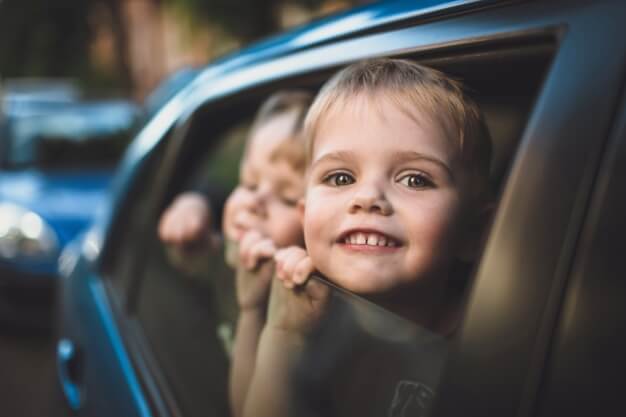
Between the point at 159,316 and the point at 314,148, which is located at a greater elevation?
the point at 314,148

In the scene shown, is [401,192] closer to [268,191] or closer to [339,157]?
[339,157]

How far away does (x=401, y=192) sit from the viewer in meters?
0.99

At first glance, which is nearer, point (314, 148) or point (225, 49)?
point (314, 148)

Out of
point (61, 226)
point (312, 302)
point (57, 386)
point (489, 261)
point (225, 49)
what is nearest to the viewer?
point (489, 261)

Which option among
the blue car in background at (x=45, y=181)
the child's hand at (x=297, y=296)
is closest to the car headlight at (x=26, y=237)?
the blue car in background at (x=45, y=181)

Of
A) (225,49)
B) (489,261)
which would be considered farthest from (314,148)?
(225,49)

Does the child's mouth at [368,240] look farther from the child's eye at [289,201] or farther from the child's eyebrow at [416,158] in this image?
the child's eye at [289,201]

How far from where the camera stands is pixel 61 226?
440 centimetres

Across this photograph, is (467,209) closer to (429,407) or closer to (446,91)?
(446,91)

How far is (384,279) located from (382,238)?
0.20 feet

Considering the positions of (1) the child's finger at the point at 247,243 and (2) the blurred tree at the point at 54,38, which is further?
(2) the blurred tree at the point at 54,38

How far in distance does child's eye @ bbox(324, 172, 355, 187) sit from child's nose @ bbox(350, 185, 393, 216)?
0.13ft

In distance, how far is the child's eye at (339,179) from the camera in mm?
1055

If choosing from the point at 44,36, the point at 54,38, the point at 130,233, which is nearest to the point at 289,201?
the point at 130,233
